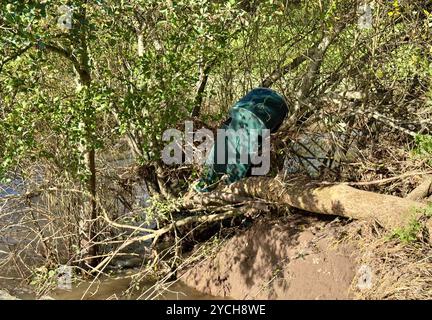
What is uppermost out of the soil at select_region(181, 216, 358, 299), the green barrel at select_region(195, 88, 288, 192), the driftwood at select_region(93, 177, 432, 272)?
the green barrel at select_region(195, 88, 288, 192)

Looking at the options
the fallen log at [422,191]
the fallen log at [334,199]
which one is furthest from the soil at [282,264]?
the fallen log at [422,191]

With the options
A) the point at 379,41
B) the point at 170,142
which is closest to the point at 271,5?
the point at 379,41

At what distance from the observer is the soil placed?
5.46m

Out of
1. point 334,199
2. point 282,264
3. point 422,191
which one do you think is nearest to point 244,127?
point 334,199

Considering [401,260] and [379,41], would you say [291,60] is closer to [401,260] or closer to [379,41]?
[379,41]

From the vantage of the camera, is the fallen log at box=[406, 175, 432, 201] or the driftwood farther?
the fallen log at box=[406, 175, 432, 201]

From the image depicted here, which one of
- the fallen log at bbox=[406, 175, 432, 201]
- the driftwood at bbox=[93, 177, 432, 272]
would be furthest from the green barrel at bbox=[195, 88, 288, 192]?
the fallen log at bbox=[406, 175, 432, 201]

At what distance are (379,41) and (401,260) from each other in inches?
120

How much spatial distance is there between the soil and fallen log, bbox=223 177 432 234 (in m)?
0.22

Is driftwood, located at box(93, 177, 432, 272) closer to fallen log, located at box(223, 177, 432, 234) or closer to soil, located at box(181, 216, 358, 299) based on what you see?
fallen log, located at box(223, 177, 432, 234)

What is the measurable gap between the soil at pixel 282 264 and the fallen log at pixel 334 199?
22 centimetres

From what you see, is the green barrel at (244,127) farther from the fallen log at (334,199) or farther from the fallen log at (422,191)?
the fallen log at (422,191)

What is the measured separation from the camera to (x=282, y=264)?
589 centimetres

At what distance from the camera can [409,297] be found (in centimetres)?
450
